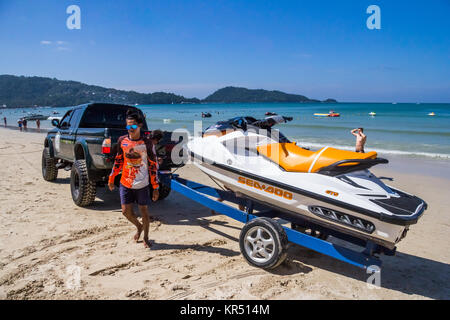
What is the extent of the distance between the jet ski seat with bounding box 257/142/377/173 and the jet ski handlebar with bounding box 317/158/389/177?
0.02m

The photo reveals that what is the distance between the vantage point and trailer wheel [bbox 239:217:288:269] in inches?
136

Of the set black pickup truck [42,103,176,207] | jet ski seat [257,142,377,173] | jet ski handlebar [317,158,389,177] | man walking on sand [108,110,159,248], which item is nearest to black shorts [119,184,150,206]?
man walking on sand [108,110,159,248]

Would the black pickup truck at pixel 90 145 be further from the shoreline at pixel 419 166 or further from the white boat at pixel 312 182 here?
the shoreline at pixel 419 166

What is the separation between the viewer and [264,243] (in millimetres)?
3600

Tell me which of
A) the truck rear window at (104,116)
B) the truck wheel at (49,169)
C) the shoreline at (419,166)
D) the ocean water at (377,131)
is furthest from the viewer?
the ocean water at (377,131)

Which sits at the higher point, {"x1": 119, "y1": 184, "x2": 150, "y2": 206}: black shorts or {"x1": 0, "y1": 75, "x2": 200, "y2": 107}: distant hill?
{"x1": 0, "y1": 75, "x2": 200, "y2": 107}: distant hill

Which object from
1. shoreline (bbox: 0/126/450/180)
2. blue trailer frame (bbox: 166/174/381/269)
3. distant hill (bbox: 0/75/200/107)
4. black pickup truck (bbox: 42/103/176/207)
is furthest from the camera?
distant hill (bbox: 0/75/200/107)

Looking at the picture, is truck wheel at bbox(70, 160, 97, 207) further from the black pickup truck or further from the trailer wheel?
the trailer wheel

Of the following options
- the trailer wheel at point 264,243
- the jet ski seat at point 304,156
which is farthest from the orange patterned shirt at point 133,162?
the jet ski seat at point 304,156

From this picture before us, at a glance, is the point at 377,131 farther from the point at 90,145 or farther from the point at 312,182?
the point at 312,182

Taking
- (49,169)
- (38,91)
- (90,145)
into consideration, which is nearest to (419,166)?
(90,145)

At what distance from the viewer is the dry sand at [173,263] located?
3.26 metres

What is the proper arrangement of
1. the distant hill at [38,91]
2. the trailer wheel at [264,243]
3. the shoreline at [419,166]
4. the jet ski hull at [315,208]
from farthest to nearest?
the distant hill at [38,91], the shoreline at [419,166], the trailer wheel at [264,243], the jet ski hull at [315,208]
